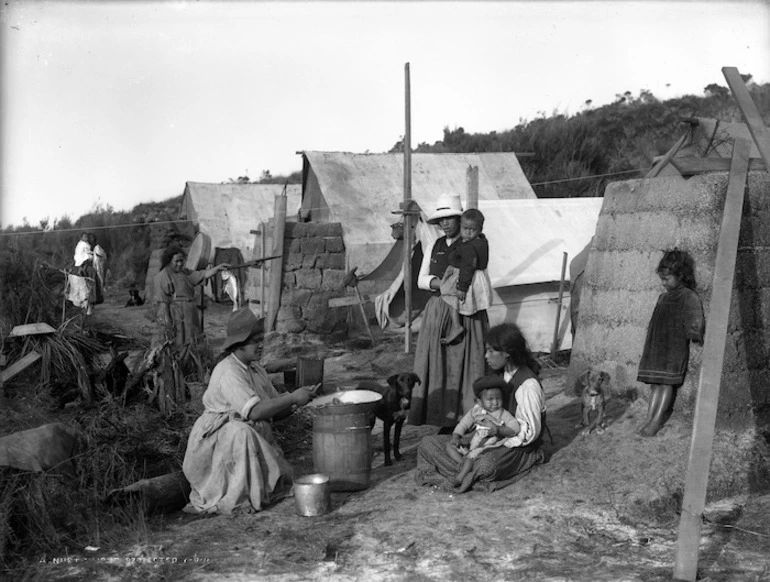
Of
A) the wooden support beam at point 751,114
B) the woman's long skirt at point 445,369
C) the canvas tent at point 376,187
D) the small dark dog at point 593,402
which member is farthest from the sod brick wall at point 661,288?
the canvas tent at point 376,187

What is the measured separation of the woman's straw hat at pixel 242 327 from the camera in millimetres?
4926

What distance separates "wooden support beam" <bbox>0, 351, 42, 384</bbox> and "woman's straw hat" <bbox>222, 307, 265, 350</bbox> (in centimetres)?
348

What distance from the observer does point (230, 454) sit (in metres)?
4.77

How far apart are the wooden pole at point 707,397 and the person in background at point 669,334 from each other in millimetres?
865

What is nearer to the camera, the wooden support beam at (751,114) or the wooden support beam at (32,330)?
the wooden support beam at (751,114)

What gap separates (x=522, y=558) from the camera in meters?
4.06

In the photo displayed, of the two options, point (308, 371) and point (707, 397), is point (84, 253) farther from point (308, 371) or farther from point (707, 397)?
point (707, 397)

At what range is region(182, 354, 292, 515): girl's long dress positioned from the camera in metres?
4.76

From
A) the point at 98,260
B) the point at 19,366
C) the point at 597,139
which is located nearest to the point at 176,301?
the point at 19,366

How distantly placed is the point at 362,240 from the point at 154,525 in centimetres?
1003

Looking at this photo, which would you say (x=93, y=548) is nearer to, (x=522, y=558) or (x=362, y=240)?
(x=522, y=558)

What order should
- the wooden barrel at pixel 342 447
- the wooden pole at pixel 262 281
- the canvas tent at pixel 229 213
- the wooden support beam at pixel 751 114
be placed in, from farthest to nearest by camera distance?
the canvas tent at pixel 229 213, the wooden pole at pixel 262 281, the wooden barrel at pixel 342 447, the wooden support beam at pixel 751 114

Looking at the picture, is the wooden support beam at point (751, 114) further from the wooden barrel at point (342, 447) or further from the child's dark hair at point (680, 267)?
the wooden barrel at point (342, 447)

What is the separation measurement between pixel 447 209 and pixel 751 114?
7.18ft
